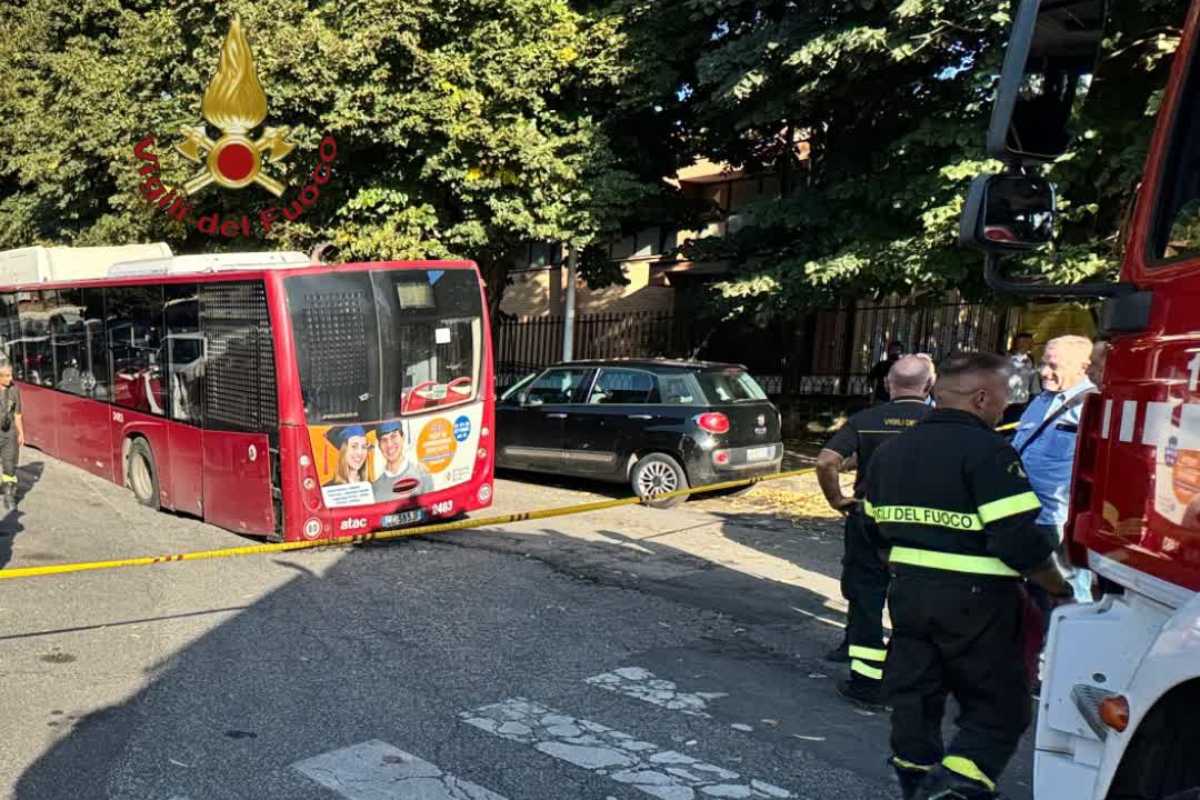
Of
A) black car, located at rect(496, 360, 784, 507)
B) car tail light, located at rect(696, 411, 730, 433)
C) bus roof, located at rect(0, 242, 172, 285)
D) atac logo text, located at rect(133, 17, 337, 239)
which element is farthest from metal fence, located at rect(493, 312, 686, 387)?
car tail light, located at rect(696, 411, 730, 433)

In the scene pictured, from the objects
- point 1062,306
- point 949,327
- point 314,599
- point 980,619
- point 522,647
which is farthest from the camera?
point 949,327

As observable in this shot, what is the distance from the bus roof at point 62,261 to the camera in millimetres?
13578

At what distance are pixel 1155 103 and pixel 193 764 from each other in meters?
9.19

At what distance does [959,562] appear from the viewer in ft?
10.1

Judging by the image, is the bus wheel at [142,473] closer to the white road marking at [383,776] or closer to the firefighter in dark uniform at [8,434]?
the firefighter in dark uniform at [8,434]

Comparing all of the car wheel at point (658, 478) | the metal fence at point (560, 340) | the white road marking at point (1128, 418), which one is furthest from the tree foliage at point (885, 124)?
the white road marking at point (1128, 418)

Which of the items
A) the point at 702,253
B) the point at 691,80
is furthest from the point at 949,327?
the point at 691,80

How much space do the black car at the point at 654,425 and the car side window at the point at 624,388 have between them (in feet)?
0.04

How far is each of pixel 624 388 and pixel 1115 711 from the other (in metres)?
8.79

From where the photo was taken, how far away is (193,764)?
3783mm

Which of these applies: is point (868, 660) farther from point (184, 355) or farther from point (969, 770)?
point (184, 355)

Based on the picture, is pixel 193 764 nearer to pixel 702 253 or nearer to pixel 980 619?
A: pixel 980 619

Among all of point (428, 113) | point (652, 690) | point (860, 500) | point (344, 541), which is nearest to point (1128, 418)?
point (860, 500)

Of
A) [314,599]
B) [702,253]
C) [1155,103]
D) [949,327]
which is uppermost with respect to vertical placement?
[1155,103]
